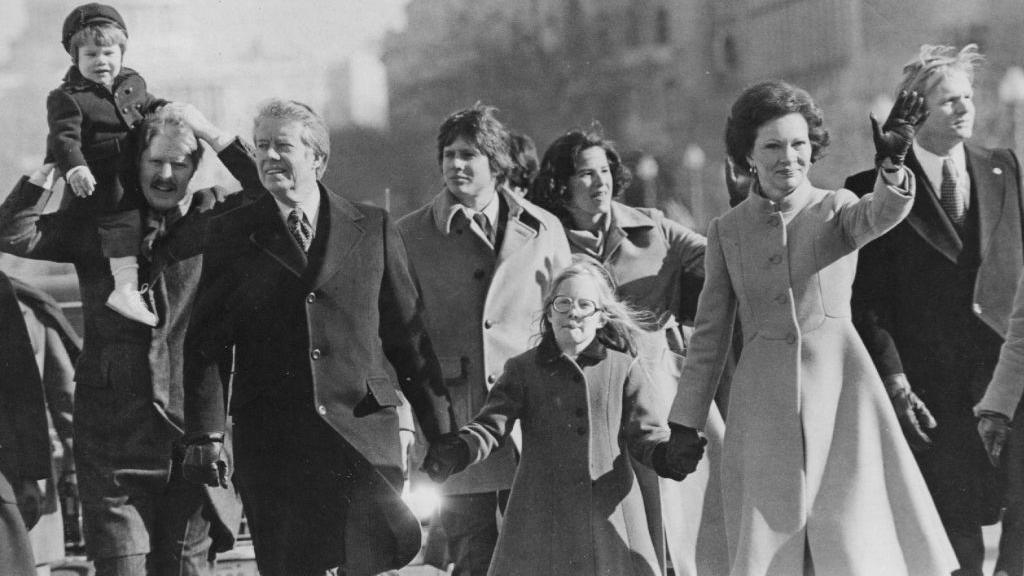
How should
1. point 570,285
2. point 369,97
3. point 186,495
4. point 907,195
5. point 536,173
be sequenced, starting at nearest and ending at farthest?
point 907,195, point 570,285, point 186,495, point 536,173, point 369,97

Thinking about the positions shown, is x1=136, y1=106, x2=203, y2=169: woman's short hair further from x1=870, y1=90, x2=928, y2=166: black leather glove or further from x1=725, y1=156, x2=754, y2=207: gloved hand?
x1=870, y1=90, x2=928, y2=166: black leather glove

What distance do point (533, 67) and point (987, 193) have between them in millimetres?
7588

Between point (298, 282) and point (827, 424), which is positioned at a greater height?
point (298, 282)

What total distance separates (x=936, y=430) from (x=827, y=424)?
53.5 inches

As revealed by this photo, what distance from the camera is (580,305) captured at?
5629mm

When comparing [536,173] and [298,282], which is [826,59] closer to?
[536,173]

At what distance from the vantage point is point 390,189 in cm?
1256

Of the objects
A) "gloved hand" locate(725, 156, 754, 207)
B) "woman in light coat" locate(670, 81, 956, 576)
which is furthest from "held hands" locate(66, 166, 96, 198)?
"gloved hand" locate(725, 156, 754, 207)

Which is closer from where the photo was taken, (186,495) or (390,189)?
(186,495)

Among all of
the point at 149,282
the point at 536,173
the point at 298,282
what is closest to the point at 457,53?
the point at 536,173

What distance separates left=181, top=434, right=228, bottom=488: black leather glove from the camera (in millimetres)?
5332

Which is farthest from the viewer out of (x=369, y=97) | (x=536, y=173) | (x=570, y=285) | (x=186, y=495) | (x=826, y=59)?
(x=826, y=59)

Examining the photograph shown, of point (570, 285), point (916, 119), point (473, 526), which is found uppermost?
point (916, 119)

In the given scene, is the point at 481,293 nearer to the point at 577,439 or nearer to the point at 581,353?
the point at 581,353
